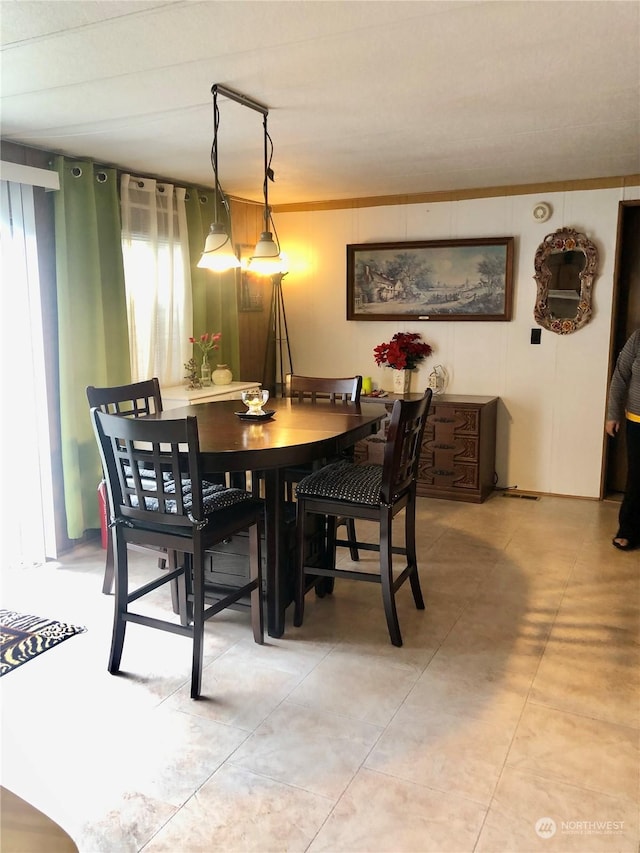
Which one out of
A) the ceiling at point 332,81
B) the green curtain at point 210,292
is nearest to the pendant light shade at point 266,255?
the ceiling at point 332,81

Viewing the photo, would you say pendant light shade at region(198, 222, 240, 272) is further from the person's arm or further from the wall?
the wall

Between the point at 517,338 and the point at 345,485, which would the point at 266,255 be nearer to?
the point at 345,485

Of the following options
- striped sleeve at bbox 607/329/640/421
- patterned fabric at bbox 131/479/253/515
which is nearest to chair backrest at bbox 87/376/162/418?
patterned fabric at bbox 131/479/253/515

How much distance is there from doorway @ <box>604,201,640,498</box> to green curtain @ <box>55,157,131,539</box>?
3.34 m

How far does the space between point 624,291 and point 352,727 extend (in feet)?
12.7

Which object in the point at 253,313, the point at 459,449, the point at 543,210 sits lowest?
the point at 459,449

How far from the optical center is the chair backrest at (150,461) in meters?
2.34

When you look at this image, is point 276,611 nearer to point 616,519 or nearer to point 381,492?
point 381,492

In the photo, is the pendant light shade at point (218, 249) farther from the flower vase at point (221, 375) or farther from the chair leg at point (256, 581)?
the flower vase at point (221, 375)

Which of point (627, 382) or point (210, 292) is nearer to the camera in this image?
point (627, 382)

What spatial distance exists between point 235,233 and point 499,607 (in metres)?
3.51

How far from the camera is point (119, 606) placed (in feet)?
8.51

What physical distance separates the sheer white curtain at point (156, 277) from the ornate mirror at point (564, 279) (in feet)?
8.26

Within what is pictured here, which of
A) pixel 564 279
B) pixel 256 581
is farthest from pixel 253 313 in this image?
pixel 256 581
